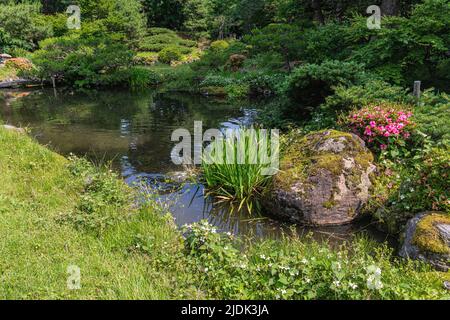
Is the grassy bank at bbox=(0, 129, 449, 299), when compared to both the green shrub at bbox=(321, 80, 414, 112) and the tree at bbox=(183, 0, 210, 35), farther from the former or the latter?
the tree at bbox=(183, 0, 210, 35)

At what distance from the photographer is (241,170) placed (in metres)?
6.46

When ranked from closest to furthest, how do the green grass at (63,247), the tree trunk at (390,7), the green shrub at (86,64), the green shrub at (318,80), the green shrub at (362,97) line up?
the green grass at (63,247), the green shrub at (362,97), the green shrub at (318,80), the tree trunk at (390,7), the green shrub at (86,64)

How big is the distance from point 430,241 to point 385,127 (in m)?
2.64

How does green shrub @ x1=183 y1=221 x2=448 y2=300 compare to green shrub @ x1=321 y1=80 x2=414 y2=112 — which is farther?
green shrub @ x1=321 y1=80 x2=414 y2=112

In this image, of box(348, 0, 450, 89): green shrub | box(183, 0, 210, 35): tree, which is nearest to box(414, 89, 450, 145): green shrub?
box(348, 0, 450, 89): green shrub

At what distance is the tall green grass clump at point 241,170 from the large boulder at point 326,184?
40 centimetres

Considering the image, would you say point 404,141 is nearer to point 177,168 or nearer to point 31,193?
point 177,168

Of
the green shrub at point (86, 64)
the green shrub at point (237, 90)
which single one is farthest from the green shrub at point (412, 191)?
the green shrub at point (86, 64)

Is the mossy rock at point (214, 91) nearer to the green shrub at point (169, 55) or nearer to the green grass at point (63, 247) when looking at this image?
the green shrub at point (169, 55)

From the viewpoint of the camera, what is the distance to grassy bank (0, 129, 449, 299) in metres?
3.31

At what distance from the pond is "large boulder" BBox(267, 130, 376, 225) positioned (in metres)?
0.19

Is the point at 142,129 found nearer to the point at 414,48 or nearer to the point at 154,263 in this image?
the point at 414,48

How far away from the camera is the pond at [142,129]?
5973mm

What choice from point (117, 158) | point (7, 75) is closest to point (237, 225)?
point (117, 158)
